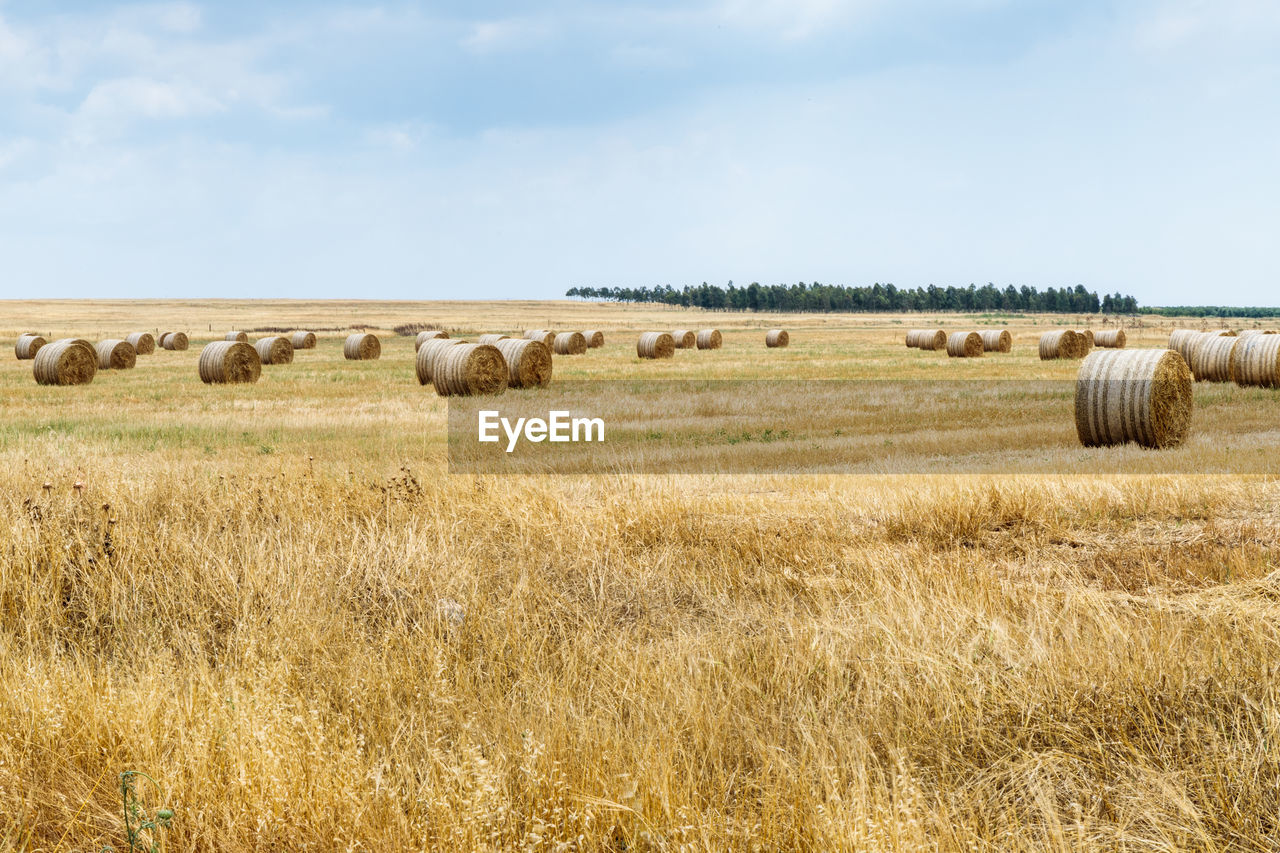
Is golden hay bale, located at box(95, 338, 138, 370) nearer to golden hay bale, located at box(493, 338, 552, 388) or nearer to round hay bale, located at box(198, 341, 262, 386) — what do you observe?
round hay bale, located at box(198, 341, 262, 386)

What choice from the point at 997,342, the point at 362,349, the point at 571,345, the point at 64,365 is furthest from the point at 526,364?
the point at 997,342

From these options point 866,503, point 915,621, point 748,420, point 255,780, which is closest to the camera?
point 255,780

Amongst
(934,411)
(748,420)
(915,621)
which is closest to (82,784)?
(915,621)

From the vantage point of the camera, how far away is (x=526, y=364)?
2681 centimetres

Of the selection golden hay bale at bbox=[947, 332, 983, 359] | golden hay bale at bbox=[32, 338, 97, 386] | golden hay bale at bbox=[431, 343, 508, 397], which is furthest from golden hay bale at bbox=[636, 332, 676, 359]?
golden hay bale at bbox=[32, 338, 97, 386]

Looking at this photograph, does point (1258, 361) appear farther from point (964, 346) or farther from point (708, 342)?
point (708, 342)

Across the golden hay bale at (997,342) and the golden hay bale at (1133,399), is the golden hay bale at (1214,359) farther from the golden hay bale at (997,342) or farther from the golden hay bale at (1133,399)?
the golden hay bale at (997,342)

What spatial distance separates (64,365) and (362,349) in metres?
14.4

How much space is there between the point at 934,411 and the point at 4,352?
43938 millimetres

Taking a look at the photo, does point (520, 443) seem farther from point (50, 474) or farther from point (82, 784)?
point (82, 784)

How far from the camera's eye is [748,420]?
19750 millimetres

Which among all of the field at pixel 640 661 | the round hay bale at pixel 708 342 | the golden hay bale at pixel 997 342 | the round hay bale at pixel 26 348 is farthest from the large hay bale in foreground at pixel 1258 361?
the round hay bale at pixel 26 348

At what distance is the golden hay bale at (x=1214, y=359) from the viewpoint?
25.3 m

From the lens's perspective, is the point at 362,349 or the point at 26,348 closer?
the point at 26,348
